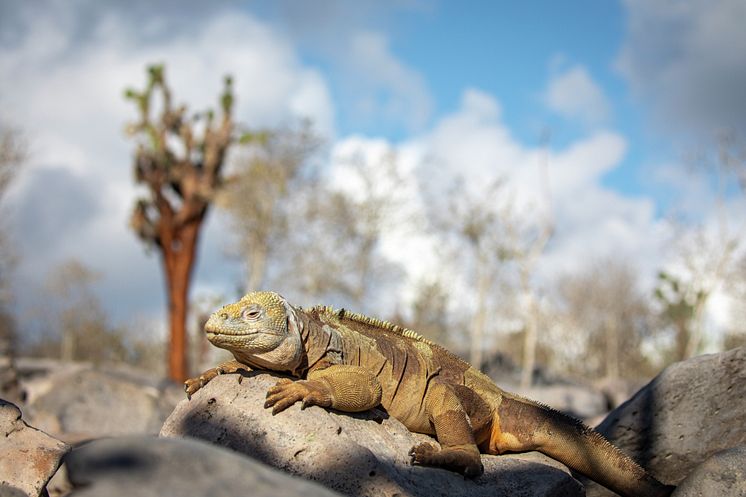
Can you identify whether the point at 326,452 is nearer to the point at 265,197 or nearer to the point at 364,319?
the point at 364,319

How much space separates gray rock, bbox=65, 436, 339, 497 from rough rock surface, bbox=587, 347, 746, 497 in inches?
184

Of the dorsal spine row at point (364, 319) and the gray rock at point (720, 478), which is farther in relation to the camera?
the dorsal spine row at point (364, 319)

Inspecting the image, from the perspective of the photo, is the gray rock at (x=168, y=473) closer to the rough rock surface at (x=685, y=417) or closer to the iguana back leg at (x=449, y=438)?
the iguana back leg at (x=449, y=438)

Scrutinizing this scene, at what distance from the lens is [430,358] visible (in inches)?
238

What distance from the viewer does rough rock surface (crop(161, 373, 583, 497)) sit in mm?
4754

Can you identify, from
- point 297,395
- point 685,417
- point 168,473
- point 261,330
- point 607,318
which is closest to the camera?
point 168,473

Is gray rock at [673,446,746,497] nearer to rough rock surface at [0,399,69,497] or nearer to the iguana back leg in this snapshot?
the iguana back leg

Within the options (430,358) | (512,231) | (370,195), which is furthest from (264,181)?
(430,358)

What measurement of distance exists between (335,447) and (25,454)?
7.71 ft

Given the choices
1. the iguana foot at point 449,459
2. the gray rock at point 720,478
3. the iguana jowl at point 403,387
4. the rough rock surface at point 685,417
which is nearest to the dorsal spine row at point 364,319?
the iguana jowl at point 403,387

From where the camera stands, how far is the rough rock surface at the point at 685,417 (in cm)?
665

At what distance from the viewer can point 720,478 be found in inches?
215

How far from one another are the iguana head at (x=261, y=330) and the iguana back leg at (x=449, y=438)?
3.57 ft

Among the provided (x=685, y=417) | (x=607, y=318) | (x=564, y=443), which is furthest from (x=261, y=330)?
(x=607, y=318)
